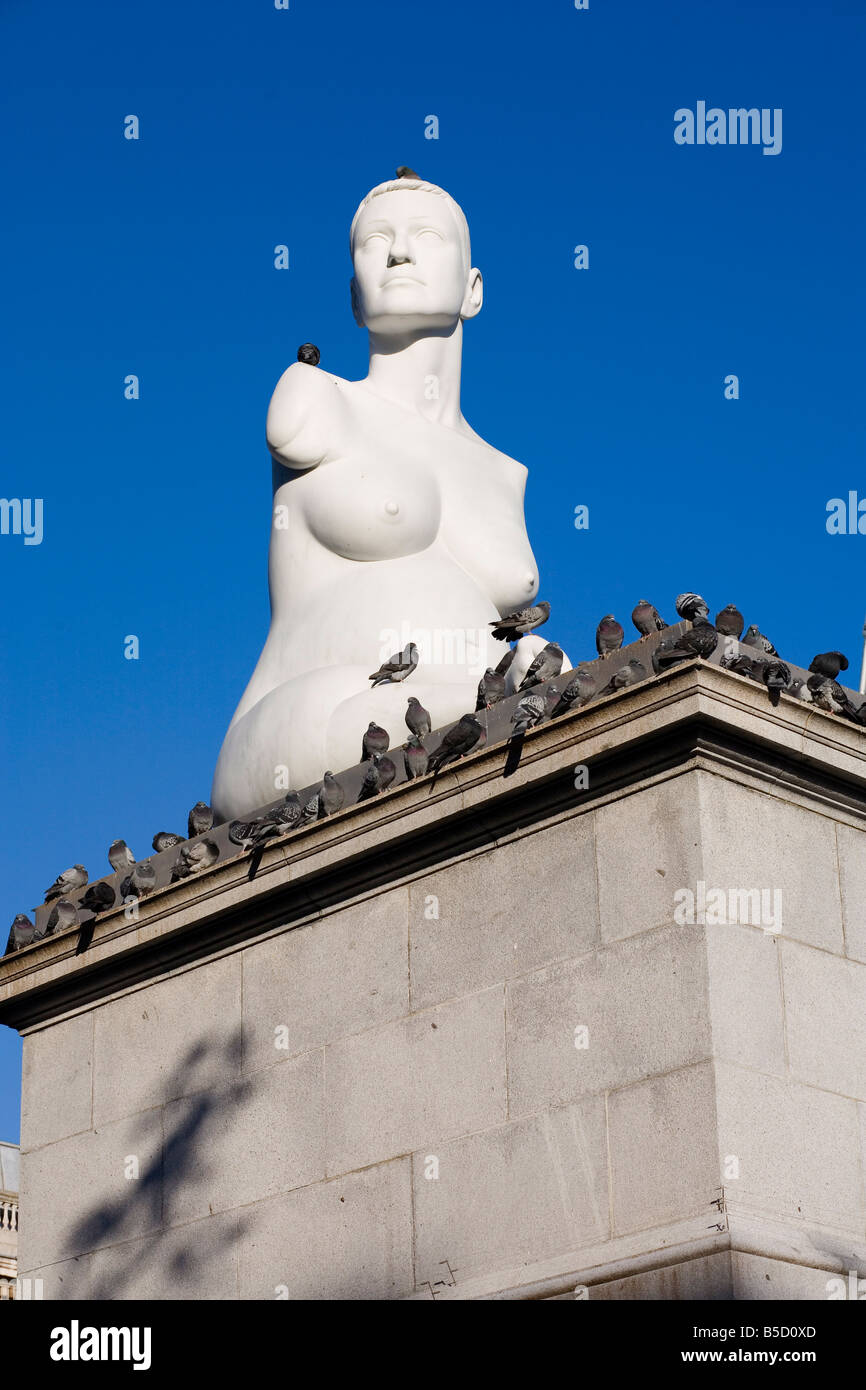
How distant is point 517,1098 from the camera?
11.7 m

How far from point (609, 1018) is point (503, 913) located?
1041 millimetres

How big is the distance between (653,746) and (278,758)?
365 centimetres

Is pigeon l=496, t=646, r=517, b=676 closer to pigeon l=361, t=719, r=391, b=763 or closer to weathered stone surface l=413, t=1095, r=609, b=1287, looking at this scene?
pigeon l=361, t=719, r=391, b=763

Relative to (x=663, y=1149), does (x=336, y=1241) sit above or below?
below

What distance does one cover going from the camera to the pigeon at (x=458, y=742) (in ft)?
41.2

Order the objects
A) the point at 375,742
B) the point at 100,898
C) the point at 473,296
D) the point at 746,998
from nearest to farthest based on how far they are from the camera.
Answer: the point at 746,998, the point at 375,742, the point at 100,898, the point at 473,296

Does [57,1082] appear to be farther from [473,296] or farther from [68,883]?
[473,296]

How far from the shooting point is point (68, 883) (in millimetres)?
15609

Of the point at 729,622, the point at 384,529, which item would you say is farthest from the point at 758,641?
the point at 384,529

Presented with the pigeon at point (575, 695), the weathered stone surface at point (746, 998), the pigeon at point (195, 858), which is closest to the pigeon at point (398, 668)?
the pigeon at point (195, 858)

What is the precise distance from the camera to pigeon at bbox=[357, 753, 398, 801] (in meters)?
13.1

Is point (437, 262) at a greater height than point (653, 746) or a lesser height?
greater
